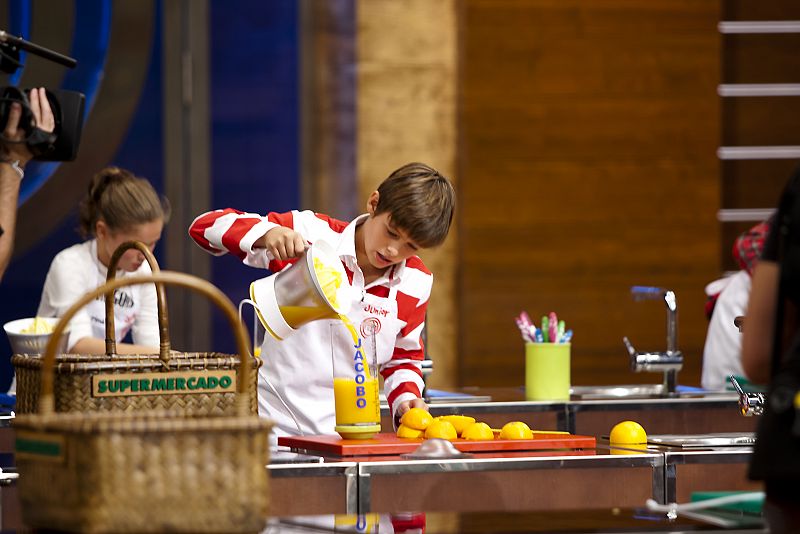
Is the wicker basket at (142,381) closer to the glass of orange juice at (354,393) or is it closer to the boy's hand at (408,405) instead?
the glass of orange juice at (354,393)

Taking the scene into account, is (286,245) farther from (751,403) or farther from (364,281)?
(751,403)

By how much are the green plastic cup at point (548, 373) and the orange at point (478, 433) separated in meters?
1.01

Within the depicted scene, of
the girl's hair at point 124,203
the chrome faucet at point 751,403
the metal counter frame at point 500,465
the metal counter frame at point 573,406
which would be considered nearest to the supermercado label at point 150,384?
the metal counter frame at point 500,465

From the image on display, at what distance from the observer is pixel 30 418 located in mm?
1584

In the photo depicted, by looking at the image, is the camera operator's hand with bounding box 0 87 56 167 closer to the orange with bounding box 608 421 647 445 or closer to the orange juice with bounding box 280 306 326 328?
the orange juice with bounding box 280 306 326 328

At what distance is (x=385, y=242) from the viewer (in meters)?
2.81

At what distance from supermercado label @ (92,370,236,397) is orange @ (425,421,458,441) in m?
Answer: 0.56

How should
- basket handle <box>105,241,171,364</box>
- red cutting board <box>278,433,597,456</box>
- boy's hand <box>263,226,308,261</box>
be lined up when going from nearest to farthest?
basket handle <box>105,241,171,364</box> → red cutting board <box>278,433,597,456</box> → boy's hand <box>263,226,308,261</box>

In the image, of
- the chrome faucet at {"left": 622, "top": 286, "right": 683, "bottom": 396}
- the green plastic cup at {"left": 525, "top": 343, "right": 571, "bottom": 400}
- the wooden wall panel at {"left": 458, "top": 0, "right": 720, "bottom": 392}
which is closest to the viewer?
the green plastic cup at {"left": 525, "top": 343, "right": 571, "bottom": 400}

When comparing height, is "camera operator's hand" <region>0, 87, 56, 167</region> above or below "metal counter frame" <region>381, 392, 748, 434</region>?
above

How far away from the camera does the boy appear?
2779mm

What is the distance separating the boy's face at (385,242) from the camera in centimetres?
278

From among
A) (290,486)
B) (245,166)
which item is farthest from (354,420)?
(245,166)

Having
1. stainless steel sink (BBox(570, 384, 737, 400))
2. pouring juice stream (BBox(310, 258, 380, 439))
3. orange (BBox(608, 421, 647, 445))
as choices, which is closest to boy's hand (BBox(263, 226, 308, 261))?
pouring juice stream (BBox(310, 258, 380, 439))
